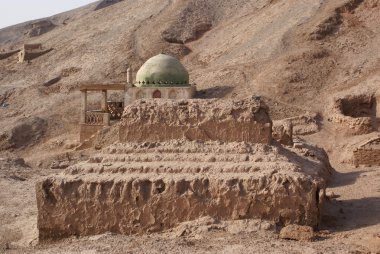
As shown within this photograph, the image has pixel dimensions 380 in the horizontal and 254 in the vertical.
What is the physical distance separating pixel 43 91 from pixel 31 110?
269 centimetres

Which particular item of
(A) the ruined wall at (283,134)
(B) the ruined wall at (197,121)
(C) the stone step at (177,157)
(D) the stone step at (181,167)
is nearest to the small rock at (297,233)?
(D) the stone step at (181,167)

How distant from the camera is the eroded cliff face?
8.30 meters

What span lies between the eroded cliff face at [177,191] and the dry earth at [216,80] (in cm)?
29

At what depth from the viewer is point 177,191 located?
845 centimetres

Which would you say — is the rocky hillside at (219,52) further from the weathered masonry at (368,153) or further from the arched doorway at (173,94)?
the weathered masonry at (368,153)

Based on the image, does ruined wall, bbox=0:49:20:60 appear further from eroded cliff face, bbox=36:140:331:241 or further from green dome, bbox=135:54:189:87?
eroded cliff face, bbox=36:140:331:241

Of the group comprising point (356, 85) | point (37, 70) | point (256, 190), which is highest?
point (37, 70)

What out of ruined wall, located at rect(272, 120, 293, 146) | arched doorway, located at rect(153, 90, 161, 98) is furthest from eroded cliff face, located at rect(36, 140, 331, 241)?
arched doorway, located at rect(153, 90, 161, 98)

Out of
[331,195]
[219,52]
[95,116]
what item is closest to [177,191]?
[331,195]

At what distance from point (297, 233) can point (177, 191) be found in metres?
1.83

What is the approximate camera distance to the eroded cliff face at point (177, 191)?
27.2 ft

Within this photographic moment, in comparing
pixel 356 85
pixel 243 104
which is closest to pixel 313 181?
pixel 243 104

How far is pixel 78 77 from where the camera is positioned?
108 feet

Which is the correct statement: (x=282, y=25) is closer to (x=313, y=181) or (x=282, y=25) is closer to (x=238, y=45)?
(x=238, y=45)
